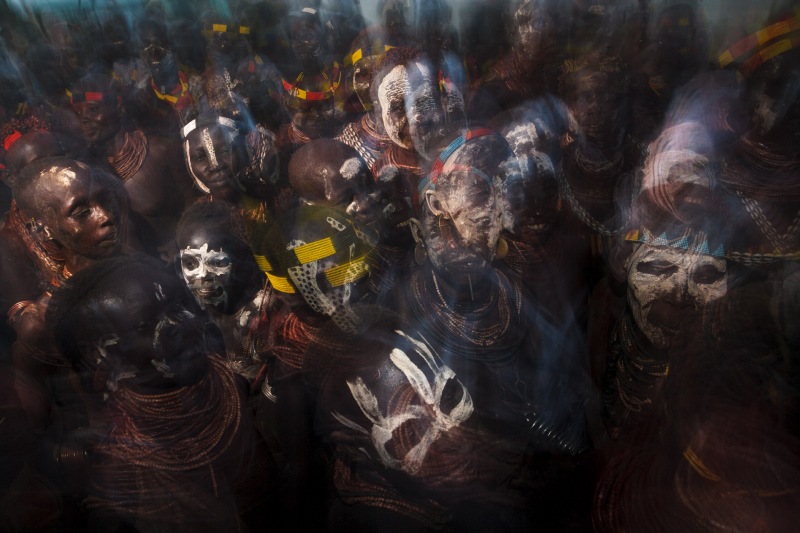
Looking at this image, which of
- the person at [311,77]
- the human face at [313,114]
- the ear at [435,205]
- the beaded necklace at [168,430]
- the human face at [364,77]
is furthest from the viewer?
the person at [311,77]

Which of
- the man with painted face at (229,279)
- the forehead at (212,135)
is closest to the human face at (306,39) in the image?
the forehead at (212,135)

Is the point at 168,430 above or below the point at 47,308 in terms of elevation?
below

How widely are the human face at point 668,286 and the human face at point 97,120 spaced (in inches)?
113

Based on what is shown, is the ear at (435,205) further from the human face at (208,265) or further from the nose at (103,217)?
the nose at (103,217)

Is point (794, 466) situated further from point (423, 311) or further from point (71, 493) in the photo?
point (71, 493)

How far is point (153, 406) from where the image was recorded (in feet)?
5.69

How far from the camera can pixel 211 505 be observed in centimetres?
186

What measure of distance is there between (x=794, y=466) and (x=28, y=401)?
8.02 ft

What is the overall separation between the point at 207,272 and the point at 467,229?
4.27ft

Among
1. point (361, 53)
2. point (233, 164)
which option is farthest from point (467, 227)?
point (361, 53)

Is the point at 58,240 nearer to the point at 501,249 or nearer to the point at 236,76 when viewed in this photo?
the point at 501,249

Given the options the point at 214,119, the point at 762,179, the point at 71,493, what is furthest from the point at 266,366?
the point at 762,179

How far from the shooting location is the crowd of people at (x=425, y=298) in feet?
5.16

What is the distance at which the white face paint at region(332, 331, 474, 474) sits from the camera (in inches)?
68.7
